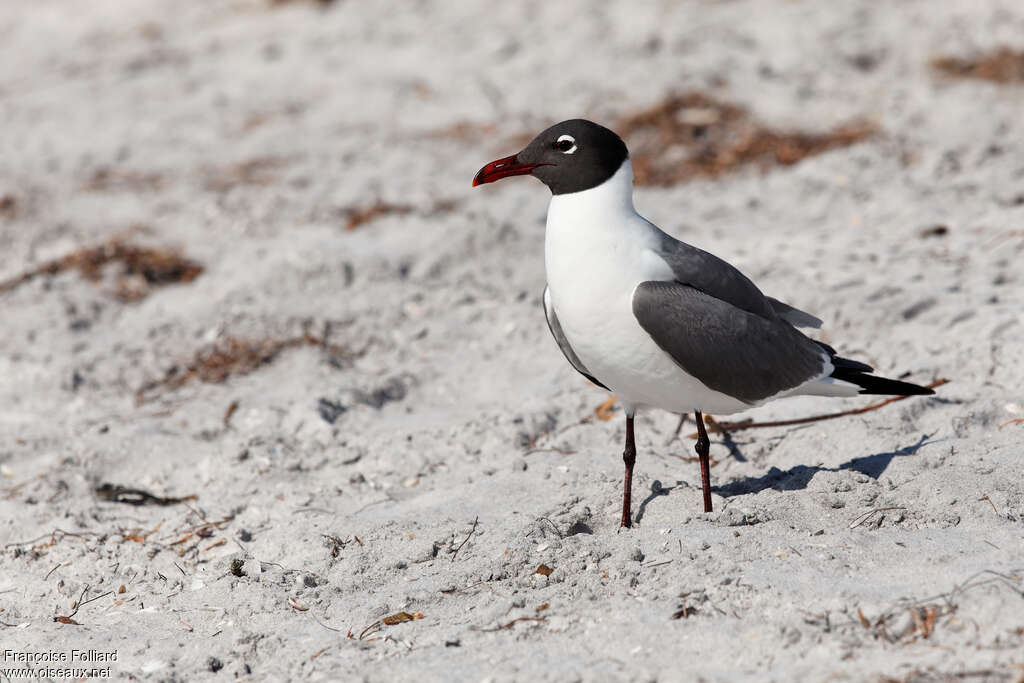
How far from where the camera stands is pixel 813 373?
4324 mm

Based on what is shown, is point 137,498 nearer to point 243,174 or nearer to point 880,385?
point 880,385

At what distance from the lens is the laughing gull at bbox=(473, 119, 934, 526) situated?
401 centimetres

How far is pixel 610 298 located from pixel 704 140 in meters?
5.58

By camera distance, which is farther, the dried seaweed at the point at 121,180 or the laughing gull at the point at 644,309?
the dried seaweed at the point at 121,180

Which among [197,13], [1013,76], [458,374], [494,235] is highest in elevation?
[197,13]

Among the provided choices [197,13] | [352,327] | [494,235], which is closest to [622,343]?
A: [352,327]

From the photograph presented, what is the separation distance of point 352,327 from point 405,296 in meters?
0.41

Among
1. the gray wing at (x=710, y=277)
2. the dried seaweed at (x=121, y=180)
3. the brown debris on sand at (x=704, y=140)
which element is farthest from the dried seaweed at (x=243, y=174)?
the gray wing at (x=710, y=277)

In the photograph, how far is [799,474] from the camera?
457cm

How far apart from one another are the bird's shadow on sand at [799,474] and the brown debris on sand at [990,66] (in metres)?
5.89

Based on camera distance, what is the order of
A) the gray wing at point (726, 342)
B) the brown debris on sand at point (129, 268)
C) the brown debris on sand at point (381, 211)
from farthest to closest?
the brown debris on sand at point (381, 211) < the brown debris on sand at point (129, 268) < the gray wing at point (726, 342)

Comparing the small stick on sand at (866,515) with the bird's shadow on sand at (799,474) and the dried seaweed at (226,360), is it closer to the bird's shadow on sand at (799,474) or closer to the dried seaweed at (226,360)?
the bird's shadow on sand at (799,474)

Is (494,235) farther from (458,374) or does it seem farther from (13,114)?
(13,114)

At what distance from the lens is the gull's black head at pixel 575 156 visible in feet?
13.5
